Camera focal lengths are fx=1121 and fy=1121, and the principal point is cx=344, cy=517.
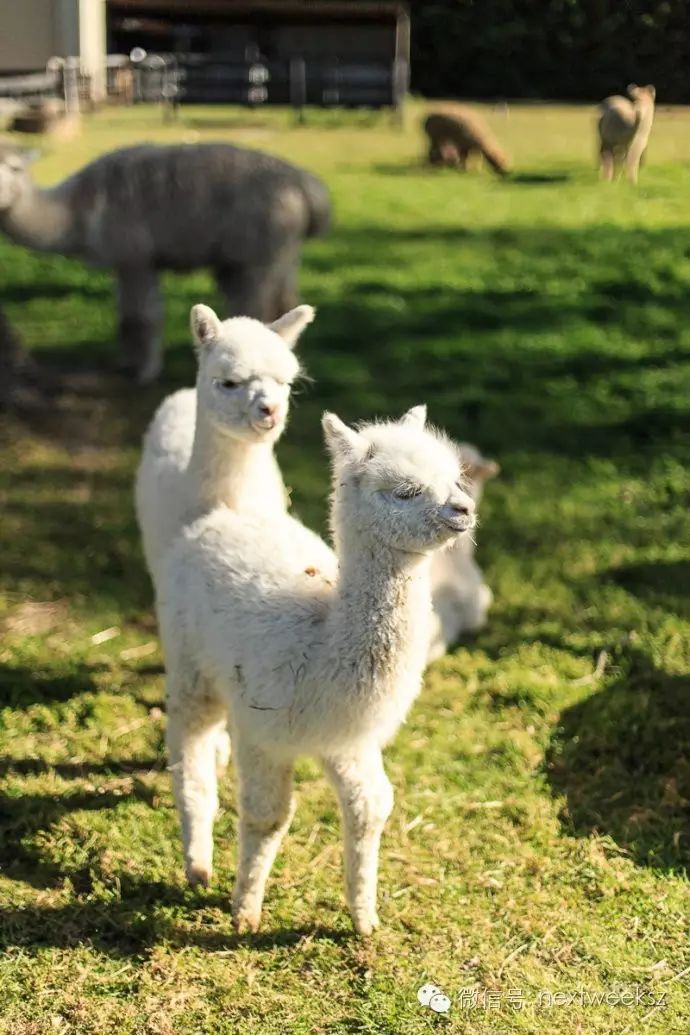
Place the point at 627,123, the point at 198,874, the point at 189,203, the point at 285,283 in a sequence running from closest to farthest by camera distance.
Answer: the point at 198,874
the point at 627,123
the point at 189,203
the point at 285,283

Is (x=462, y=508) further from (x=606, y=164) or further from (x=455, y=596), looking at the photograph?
(x=606, y=164)

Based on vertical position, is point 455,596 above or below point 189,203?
below

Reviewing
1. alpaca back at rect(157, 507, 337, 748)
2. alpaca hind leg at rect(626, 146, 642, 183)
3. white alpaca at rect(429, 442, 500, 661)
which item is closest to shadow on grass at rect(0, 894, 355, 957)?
alpaca back at rect(157, 507, 337, 748)

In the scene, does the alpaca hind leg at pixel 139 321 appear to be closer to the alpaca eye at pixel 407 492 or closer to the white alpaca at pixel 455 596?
the white alpaca at pixel 455 596

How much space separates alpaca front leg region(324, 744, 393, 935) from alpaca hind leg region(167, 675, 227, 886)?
17.8 inches

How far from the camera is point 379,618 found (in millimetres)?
2816

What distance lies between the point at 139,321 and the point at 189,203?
0.92 metres

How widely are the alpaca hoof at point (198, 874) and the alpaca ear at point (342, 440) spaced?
1.38 m

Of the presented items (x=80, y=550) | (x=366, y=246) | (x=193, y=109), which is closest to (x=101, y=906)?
(x=80, y=550)

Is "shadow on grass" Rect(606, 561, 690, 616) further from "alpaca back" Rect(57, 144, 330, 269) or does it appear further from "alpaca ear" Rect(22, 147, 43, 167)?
"alpaca ear" Rect(22, 147, 43, 167)

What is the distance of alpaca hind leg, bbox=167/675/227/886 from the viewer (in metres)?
3.33

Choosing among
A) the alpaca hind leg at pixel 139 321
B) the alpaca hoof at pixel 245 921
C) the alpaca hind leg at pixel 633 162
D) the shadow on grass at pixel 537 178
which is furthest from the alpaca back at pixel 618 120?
the shadow on grass at pixel 537 178

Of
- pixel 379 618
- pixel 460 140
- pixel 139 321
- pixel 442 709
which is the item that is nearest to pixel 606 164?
pixel 139 321

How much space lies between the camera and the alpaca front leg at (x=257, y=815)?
306 cm
